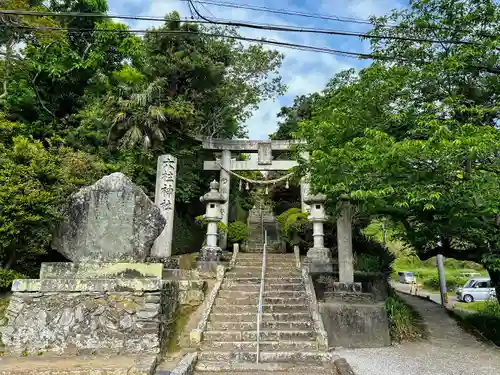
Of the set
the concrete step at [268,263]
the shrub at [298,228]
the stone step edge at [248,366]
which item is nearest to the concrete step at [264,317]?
the stone step edge at [248,366]

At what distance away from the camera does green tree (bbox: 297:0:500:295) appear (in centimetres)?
589

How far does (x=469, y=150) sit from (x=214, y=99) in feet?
41.9

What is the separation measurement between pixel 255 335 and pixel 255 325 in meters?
0.40

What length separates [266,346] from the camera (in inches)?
240

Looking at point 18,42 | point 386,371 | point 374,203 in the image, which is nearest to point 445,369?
point 386,371

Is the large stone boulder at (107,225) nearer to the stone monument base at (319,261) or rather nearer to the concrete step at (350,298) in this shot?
the concrete step at (350,298)

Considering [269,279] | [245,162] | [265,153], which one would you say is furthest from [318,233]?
[245,162]

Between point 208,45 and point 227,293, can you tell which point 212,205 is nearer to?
point 227,293

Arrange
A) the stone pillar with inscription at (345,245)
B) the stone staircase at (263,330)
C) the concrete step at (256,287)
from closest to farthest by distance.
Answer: the stone staircase at (263,330)
the concrete step at (256,287)
the stone pillar with inscription at (345,245)

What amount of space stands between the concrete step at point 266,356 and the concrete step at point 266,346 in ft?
0.71

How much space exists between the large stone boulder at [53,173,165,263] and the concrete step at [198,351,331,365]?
201 cm

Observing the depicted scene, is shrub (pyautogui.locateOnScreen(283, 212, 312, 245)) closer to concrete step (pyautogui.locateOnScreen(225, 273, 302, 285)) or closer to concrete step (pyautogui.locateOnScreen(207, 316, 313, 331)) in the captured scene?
concrete step (pyautogui.locateOnScreen(225, 273, 302, 285))

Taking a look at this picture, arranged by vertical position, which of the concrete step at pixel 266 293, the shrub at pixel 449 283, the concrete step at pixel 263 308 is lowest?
the shrub at pixel 449 283

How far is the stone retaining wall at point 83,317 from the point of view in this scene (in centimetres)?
516
